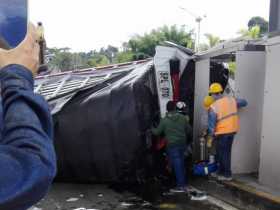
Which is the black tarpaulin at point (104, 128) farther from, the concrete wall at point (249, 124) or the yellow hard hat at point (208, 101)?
the concrete wall at point (249, 124)

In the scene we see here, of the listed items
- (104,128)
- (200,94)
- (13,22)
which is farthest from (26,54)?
(200,94)

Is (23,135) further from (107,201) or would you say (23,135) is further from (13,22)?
(107,201)

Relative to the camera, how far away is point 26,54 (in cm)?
99

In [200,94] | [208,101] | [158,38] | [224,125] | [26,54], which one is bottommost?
[224,125]

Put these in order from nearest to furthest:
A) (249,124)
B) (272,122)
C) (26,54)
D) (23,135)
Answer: (23,135) < (26,54) < (272,122) < (249,124)

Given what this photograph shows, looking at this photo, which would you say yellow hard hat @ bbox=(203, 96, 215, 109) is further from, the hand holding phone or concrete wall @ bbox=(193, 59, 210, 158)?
the hand holding phone

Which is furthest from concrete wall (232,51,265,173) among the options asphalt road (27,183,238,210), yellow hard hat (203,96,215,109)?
asphalt road (27,183,238,210)

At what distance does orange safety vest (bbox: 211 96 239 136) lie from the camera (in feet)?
24.6

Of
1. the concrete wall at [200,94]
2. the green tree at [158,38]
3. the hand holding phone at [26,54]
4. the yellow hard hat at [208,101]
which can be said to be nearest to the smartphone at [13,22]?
the hand holding phone at [26,54]

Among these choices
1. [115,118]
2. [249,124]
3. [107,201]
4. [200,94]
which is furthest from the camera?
[200,94]

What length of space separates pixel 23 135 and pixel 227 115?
22.5 ft

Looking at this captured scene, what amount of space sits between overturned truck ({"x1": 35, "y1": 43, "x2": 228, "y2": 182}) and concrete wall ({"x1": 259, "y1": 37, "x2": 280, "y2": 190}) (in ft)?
6.54

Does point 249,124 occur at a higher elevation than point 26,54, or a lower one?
lower

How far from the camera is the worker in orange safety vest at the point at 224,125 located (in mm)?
7523
